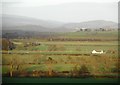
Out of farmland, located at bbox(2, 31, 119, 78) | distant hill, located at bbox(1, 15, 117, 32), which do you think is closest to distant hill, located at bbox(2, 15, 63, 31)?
distant hill, located at bbox(1, 15, 117, 32)

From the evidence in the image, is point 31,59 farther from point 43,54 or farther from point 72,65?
point 72,65

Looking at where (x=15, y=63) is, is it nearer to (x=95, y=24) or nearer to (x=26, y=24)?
(x=26, y=24)

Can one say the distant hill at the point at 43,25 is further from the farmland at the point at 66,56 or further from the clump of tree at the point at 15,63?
the clump of tree at the point at 15,63

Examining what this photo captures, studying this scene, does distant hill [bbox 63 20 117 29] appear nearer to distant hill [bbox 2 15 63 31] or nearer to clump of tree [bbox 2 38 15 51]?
distant hill [bbox 2 15 63 31]

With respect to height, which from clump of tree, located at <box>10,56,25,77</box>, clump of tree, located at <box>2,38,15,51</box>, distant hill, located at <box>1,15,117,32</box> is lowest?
clump of tree, located at <box>10,56,25,77</box>

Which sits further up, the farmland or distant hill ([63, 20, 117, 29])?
distant hill ([63, 20, 117, 29])

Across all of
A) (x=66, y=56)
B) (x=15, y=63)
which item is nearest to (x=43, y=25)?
(x=66, y=56)
